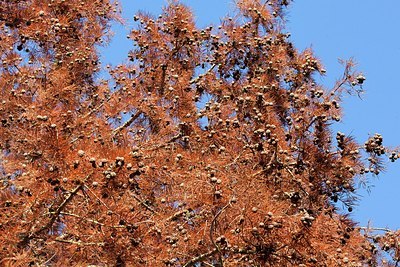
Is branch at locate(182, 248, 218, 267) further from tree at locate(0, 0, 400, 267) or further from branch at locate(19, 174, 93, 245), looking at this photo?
branch at locate(19, 174, 93, 245)

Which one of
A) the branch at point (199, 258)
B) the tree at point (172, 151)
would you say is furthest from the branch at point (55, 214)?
the branch at point (199, 258)

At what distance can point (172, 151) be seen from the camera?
18.8ft

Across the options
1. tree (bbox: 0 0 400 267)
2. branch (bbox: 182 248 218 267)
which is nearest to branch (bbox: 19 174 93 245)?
tree (bbox: 0 0 400 267)

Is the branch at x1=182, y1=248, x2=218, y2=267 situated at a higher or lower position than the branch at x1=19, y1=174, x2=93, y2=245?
higher

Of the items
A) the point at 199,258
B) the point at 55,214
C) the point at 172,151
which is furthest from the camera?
the point at 172,151

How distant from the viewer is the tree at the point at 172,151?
161 inches

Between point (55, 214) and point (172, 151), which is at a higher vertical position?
point (172, 151)


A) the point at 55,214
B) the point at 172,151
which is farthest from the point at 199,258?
the point at 172,151

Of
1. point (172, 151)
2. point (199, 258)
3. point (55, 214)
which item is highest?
point (172, 151)

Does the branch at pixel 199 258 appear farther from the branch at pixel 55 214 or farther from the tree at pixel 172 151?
the branch at pixel 55 214

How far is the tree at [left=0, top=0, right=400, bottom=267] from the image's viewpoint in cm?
410

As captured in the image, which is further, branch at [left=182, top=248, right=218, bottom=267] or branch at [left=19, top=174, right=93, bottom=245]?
branch at [left=182, top=248, right=218, bottom=267]

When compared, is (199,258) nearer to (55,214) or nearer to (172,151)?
(55,214)

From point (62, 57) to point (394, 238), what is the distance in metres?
3.34
